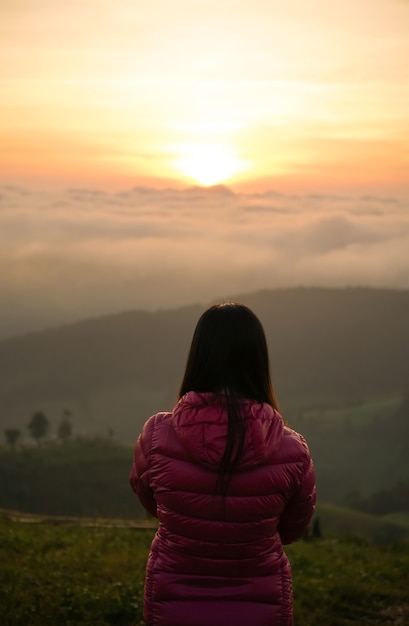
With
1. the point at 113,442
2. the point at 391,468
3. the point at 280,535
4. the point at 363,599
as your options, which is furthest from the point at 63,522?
the point at 391,468

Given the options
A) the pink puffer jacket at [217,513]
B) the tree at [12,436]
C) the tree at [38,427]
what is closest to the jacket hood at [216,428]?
the pink puffer jacket at [217,513]

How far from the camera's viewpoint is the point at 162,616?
3.72m

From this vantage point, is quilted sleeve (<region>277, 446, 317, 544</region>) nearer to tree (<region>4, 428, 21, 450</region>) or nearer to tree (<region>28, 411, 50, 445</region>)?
tree (<region>4, 428, 21, 450</region>)

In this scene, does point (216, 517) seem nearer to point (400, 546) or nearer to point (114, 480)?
point (400, 546)

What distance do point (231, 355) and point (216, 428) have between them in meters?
0.36

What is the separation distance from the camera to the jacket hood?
11.6 feet

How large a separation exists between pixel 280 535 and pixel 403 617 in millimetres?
5632

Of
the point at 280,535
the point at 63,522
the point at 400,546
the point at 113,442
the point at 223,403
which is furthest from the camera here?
the point at 113,442

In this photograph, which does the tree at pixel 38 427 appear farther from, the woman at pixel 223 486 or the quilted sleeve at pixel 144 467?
A: the woman at pixel 223 486

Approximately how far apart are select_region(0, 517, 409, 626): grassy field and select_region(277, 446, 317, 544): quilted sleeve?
436 centimetres

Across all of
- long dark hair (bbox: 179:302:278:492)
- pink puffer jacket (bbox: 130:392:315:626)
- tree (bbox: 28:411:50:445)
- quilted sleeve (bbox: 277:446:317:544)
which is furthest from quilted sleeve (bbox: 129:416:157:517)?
tree (bbox: 28:411:50:445)

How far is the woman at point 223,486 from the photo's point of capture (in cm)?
359

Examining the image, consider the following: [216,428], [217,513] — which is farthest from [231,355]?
[217,513]

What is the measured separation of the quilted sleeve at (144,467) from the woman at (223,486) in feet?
0.04
